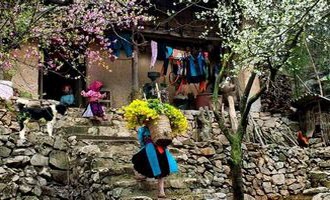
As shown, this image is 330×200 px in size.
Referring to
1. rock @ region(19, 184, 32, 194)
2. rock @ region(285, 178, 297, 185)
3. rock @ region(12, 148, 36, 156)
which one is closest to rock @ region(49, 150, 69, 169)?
rock @ region(12, 148, 36, 156)

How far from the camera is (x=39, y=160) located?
926 cm

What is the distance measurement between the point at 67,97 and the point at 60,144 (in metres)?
3.93

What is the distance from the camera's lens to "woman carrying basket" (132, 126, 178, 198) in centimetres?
712

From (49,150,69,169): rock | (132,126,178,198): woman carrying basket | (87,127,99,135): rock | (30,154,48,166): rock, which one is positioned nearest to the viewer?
(132,126,178,198): woman carrying basket

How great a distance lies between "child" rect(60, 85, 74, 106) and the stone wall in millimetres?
2159

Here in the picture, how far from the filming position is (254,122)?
42.5ft

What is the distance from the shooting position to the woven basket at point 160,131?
7.21 metres

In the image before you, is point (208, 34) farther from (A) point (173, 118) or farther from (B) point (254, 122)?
(A) point (173, 118)

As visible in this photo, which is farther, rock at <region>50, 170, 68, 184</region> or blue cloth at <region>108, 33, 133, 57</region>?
blue cloth at <region>108, 33, 133, 57</region>

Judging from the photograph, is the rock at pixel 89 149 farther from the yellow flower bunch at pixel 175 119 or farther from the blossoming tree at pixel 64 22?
the yellow flower bunch at pixel 175 119

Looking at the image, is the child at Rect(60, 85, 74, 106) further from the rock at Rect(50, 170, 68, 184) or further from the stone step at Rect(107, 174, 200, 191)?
the stone step at Rect(107, 174, 200, 191)

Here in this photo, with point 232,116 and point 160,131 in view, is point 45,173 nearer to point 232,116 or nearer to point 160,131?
point 160,131

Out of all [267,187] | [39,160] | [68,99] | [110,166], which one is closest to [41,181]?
[39,160]

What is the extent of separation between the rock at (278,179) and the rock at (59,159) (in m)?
4.73
